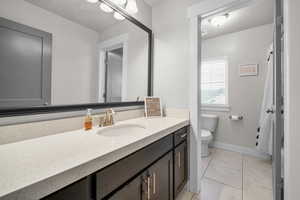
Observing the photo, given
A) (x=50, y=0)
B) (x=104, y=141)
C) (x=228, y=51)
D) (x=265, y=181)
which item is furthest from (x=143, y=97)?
(x=228, y=51)

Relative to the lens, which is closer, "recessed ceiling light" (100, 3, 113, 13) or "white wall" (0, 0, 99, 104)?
"white wall" (0, 0, 99, 104)

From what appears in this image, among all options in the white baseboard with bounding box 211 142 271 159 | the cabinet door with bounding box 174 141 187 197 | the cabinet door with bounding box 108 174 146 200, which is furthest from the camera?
the white baseboard with bounding box 211 142 271 159

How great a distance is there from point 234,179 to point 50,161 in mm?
1992

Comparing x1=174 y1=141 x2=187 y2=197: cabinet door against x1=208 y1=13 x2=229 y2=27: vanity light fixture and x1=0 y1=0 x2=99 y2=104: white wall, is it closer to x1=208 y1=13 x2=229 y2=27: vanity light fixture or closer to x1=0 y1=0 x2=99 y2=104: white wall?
x1=0 y1=0 x2=99 y2=104: white wall

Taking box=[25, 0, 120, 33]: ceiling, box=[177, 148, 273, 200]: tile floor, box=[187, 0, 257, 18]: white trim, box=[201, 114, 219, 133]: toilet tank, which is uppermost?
box=[187, 0, 257, 18]: white trim

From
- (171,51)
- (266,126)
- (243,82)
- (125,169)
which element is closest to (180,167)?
(125,169)

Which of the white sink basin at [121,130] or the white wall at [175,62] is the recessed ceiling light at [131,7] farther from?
the white sink basin at [121,130]

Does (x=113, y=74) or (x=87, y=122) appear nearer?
(x=87, y=122)

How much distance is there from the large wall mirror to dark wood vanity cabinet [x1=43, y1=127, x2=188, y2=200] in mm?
596

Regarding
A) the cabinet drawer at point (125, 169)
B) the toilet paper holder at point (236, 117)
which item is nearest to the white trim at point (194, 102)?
the cabinet drawer at point (125, 169)

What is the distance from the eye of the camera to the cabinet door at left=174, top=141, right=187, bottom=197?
4.04 feet

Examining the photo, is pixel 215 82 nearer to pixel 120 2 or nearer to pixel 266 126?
pixel 266 126

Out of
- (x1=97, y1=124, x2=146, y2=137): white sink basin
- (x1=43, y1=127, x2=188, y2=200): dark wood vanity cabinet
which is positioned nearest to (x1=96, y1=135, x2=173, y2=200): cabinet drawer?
(x1=43, y1=127, x2=188, y2=200): dark wood vanity cabinet

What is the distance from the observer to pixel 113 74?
141cm
